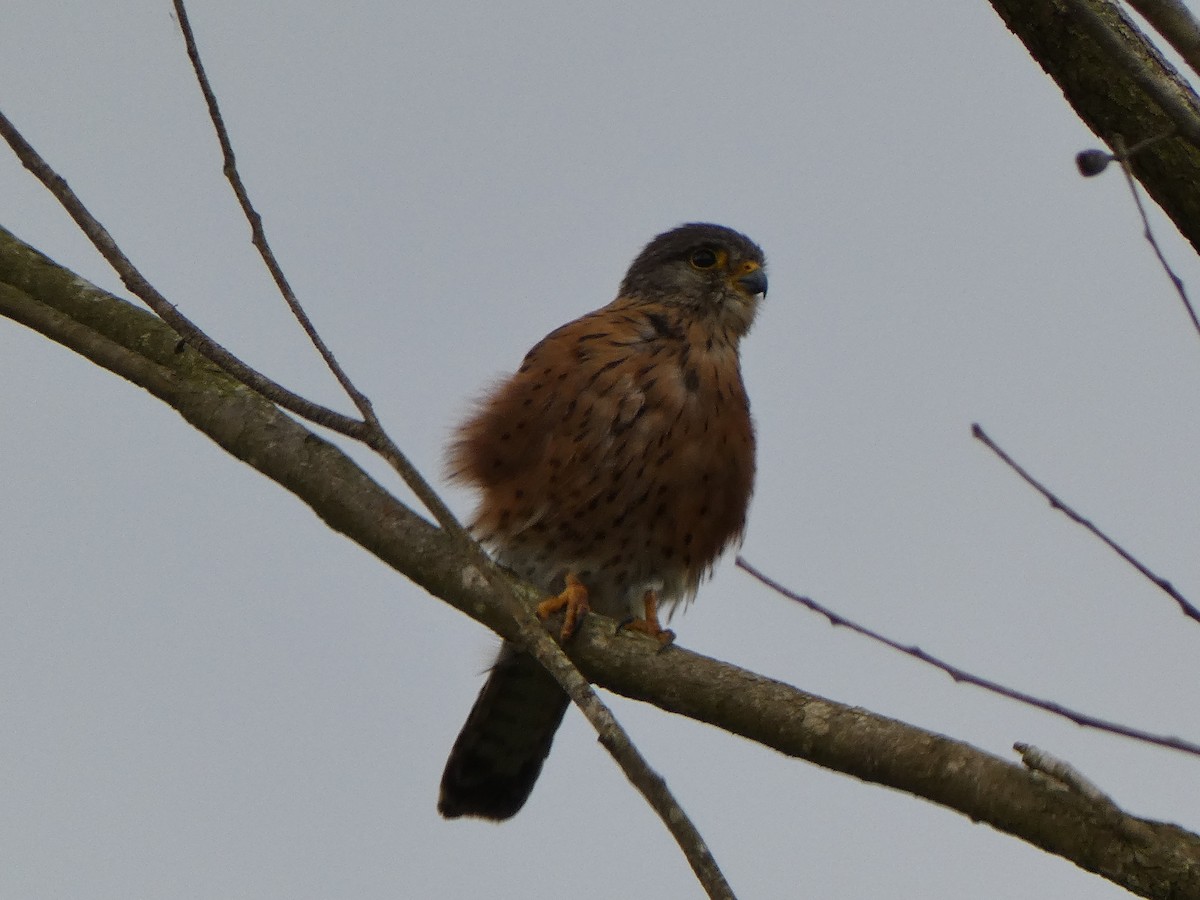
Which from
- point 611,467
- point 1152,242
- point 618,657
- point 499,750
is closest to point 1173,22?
point 1152,242

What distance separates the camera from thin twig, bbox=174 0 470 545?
8.05 feet

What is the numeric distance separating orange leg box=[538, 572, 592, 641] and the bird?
52 centimetres

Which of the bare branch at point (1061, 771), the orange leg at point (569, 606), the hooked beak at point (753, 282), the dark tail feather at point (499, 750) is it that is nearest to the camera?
the bare branch at point (1061, 771)

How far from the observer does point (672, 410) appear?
16.0ft

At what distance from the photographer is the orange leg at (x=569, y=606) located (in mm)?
3463

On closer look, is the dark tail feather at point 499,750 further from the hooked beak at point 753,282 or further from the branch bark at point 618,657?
the branch bark at point 618,657

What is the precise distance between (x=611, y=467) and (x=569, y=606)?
105 cm

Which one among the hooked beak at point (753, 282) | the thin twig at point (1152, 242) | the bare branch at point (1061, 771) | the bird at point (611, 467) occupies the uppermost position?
the hooked beak at point (753, 282)

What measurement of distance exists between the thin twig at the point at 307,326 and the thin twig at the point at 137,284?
0.24 metres

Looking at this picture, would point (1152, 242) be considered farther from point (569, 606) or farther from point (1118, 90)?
point (569, 606)

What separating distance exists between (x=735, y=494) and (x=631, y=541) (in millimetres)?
379

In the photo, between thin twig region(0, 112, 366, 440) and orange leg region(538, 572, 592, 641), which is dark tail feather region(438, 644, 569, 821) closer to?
orange leg region(538, 572, 592, 641)

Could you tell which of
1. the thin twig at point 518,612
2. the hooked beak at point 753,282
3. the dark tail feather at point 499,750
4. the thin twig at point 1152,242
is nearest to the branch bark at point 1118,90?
the thin twig at point 1152,242

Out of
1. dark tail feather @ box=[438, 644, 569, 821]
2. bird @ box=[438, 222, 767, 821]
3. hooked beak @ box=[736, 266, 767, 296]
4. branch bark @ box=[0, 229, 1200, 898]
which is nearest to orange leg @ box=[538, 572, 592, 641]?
branch bark @ box=[0, 229, 1200, 898]
